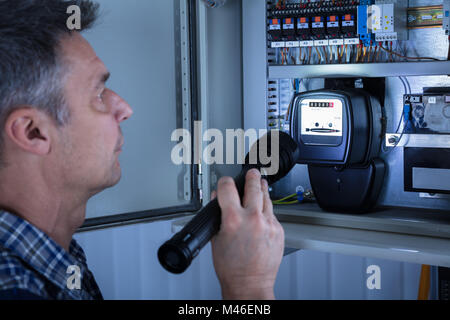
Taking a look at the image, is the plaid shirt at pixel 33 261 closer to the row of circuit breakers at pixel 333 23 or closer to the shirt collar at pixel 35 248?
the shirt collar at pixel 35 248

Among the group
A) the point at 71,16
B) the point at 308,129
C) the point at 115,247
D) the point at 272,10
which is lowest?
the point at 115,247

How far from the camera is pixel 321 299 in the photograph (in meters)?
2.15

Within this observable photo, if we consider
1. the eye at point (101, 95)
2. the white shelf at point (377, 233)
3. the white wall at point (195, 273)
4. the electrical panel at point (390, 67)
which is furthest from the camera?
the white wall at point (195, 273)

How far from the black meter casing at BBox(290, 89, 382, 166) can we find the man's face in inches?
28.4

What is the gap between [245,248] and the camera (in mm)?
1030

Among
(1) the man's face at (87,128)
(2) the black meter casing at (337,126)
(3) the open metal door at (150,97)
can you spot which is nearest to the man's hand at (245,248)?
(1) the man's face at (87,128)

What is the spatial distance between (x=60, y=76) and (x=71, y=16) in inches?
6.7

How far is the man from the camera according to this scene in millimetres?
1004

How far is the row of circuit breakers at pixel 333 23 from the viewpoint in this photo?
170cm

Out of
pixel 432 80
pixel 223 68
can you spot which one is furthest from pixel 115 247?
pixel 432 80

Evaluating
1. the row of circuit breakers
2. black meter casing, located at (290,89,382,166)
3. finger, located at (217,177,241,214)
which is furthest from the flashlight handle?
the row of circuit breakers

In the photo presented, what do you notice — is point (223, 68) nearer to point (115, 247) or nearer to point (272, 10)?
point (272, 10)

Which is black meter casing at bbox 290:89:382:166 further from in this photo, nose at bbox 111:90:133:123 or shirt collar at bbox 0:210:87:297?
shirt collar at bbox 0:210:87:297

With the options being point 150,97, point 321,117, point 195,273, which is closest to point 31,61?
point 150,97
